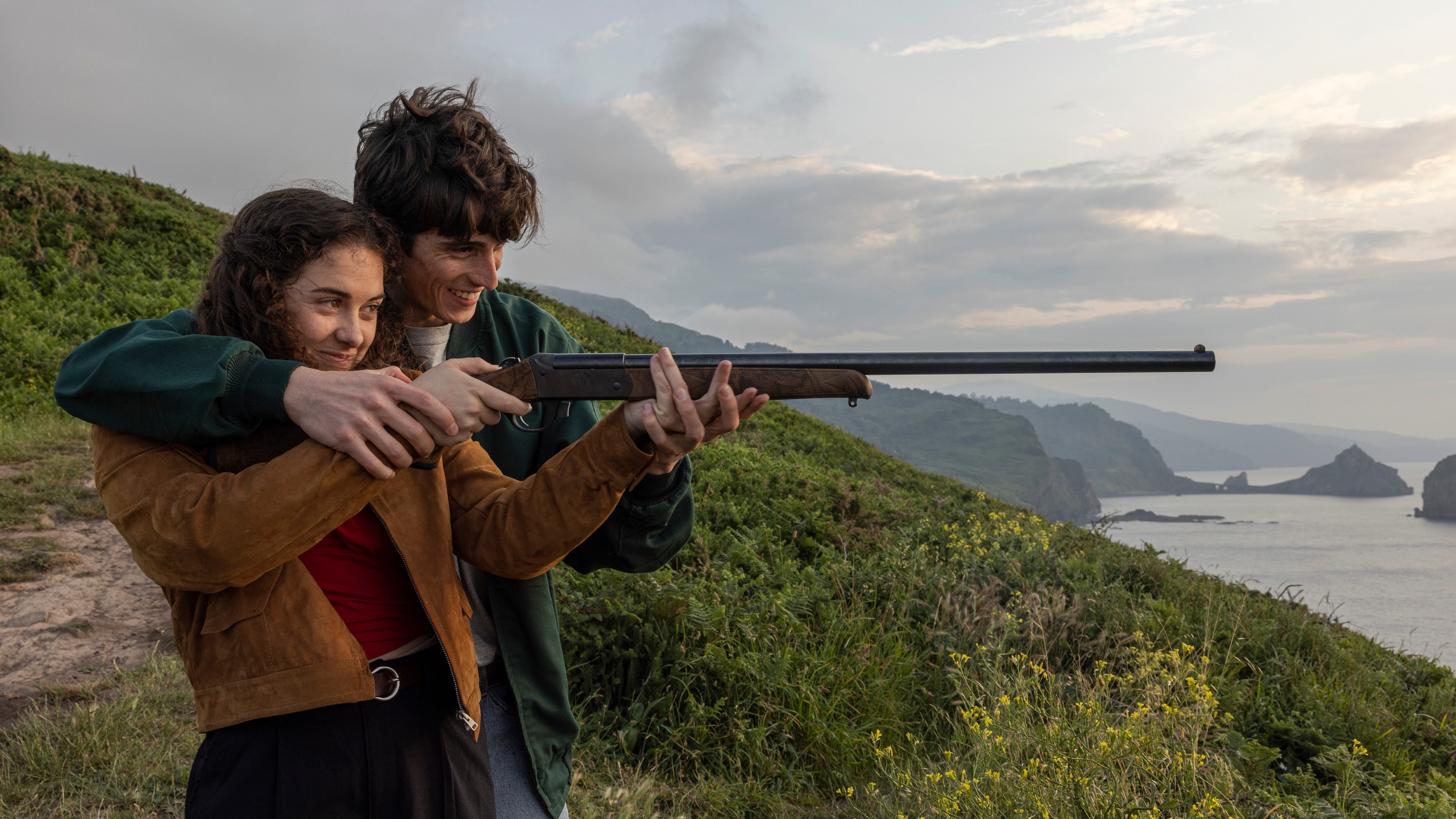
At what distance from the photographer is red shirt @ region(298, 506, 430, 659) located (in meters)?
2.24

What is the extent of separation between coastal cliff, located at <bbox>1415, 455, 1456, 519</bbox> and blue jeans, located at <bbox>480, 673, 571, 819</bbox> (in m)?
69.1

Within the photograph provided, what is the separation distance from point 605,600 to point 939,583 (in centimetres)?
324

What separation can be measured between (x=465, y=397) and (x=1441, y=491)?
7719 cm

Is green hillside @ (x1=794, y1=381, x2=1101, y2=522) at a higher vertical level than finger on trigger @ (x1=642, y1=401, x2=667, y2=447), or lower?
lower

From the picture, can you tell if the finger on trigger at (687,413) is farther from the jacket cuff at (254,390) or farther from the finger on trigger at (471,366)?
the jacket cuff at (254,390)

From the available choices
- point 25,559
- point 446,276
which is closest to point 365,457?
point 446,276

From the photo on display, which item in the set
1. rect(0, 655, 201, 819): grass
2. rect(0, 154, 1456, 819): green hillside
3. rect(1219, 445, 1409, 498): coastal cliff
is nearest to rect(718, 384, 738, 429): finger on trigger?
rect(0, 154, 1456, 819): green hillside

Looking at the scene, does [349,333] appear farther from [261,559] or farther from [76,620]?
[76,620]

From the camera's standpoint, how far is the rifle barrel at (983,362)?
3.18 meters

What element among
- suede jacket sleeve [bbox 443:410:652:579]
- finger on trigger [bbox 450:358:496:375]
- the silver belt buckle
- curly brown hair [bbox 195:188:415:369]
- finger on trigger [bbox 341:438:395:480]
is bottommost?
the silver belt buckle

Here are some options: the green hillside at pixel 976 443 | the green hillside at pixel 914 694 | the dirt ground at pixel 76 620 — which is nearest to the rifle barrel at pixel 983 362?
the green hillside at pixel 914 694

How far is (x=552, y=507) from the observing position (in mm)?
2414

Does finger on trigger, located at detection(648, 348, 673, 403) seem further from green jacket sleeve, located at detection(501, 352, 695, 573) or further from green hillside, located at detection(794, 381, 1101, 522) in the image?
green hillside, located at detection(794, 381, 1101, 522)

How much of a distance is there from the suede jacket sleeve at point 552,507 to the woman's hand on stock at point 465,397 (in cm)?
25
